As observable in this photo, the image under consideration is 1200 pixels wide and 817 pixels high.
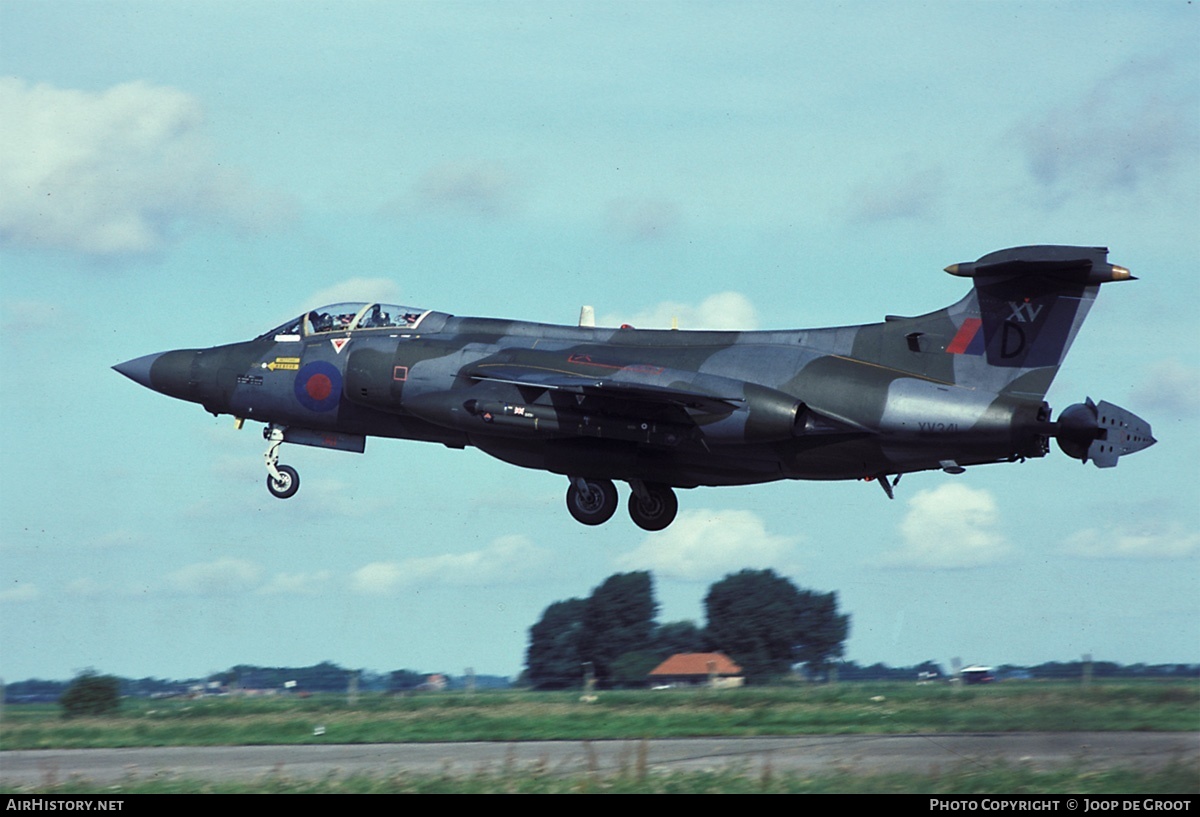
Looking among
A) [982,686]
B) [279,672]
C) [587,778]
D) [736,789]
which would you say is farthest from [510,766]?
[279,672]

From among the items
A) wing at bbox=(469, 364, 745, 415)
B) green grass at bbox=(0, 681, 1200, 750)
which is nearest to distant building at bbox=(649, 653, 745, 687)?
green grass at bbox=(0, 681, 1200, 750)

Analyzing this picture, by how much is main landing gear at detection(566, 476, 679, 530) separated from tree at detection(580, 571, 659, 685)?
10.8 ft

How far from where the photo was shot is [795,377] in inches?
898

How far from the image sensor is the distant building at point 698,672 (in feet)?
81.0

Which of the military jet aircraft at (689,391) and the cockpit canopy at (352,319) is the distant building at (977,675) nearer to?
the military jet aircraft at (689,391)

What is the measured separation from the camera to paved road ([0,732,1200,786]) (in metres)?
16.7

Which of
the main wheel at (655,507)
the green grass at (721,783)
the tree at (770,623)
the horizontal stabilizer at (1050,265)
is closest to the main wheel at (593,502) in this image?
the main wheel at (655,507)

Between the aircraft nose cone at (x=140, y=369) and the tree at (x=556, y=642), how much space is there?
872 centimetres

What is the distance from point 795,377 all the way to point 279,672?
11.3 meters

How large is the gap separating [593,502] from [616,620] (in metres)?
7.61

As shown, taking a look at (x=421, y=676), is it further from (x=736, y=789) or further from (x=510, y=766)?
(x=736, y=789)

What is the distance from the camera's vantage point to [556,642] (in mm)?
29953

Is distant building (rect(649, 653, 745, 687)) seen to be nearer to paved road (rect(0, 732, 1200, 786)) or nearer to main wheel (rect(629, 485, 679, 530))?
main wheel (rect(629, 485, 679, 530))

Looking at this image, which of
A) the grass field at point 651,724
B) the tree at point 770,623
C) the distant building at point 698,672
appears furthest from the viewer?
the tree at point 770,623
